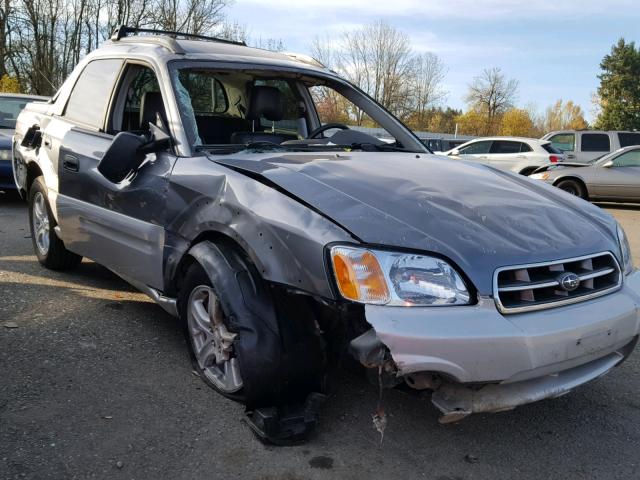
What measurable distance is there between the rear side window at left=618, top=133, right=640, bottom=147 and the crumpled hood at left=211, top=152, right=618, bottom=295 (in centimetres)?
1431

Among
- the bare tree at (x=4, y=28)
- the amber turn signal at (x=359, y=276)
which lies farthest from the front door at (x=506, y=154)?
the bare tree at (x=4, y=28)

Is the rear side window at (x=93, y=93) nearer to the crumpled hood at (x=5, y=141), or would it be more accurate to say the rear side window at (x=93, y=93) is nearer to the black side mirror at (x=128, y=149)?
the black side mirror at (x=128, y=149)

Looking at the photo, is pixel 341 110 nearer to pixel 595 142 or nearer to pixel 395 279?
pixel 395 279

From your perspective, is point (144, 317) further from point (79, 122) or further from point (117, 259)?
point (79, 122)

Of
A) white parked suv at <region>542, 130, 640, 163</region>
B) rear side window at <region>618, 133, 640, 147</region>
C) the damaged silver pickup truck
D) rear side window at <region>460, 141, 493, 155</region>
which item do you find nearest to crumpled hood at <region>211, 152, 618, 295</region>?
the damaged silver pickup truck

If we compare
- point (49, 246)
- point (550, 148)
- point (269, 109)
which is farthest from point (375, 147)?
point (550, 148)

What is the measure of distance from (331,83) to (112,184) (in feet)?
5.87

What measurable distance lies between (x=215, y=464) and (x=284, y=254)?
2.97ft

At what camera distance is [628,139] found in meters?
16.1

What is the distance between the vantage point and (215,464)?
8.25 ft

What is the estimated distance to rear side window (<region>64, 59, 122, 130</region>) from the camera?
13.9 ft

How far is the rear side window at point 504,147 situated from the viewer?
15.6 m

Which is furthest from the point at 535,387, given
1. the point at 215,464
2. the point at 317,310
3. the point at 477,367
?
the point at 215,464

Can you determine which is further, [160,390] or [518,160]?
[518,160]
